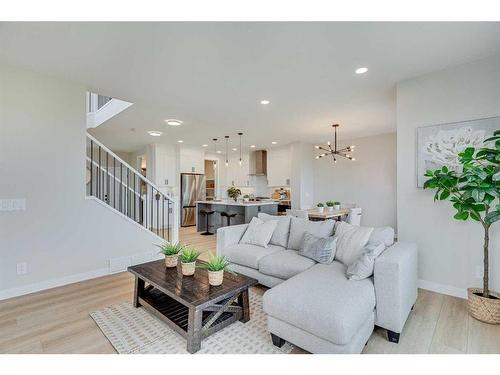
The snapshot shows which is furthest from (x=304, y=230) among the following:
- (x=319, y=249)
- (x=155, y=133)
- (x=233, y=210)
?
(x=155, y=133)

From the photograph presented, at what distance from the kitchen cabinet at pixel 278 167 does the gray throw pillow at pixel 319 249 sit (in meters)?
4.91

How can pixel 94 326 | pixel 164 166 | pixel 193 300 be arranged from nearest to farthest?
pixel 193 300 → pixel 94 326 → pixel 164 166

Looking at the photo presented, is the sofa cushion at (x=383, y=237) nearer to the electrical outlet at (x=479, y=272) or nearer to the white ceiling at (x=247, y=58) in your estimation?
the electrical outlet at (x=479, y=272)

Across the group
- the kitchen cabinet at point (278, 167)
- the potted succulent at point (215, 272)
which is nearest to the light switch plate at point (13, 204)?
the potted succulent at point (215, 272)

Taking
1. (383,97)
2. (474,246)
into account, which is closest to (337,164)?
(383,97)

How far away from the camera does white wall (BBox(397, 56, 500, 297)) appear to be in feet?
8.68

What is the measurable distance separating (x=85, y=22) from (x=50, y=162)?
1.81m

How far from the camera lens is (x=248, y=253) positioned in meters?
3.09

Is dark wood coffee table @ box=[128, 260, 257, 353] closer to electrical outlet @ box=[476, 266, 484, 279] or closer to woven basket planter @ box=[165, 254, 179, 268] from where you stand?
woven basket planter @ box=[165, 254, 179, 268]

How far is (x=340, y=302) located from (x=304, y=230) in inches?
59.1

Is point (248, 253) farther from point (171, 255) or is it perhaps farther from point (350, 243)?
point (350, 243)

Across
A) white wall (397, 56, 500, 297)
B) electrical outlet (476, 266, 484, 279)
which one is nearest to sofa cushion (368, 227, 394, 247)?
white wall (397, 56, 500, 297)

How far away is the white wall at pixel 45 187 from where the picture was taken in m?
2.79

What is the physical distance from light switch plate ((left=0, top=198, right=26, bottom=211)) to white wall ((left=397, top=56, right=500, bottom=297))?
4.56 meters
